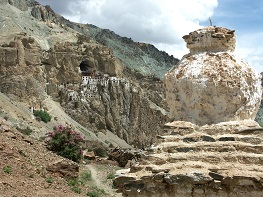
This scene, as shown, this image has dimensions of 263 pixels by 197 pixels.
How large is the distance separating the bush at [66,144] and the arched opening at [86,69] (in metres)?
27.2

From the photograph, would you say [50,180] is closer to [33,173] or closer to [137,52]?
[33,173]

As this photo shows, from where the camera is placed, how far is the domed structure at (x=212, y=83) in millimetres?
5586

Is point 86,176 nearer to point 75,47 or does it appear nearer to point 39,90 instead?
point 39,90

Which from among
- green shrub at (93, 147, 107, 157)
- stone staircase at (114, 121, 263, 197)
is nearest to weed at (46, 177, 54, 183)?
stone staircase at (114, 121, 263, 197)

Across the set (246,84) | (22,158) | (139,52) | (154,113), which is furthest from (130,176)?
(139,52)

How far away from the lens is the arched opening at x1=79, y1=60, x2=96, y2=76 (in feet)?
159

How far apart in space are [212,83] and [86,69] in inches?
1742

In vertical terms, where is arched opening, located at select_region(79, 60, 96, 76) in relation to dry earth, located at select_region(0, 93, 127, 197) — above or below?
above

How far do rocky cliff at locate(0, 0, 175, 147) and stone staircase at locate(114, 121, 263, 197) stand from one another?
34357 millimetres

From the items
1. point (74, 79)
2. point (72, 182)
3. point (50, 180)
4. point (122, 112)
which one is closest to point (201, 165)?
point (50, 180)

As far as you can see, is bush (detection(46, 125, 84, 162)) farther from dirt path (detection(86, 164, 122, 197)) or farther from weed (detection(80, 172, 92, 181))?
weed (detection(80, 172, 92, 181))

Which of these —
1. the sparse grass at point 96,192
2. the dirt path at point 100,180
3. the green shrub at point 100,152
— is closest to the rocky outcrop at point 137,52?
the green shrub at point 100,152

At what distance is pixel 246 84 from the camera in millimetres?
5648

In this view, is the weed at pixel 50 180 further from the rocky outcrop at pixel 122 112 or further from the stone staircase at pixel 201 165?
the rocky outcrop at pixel 122 112
